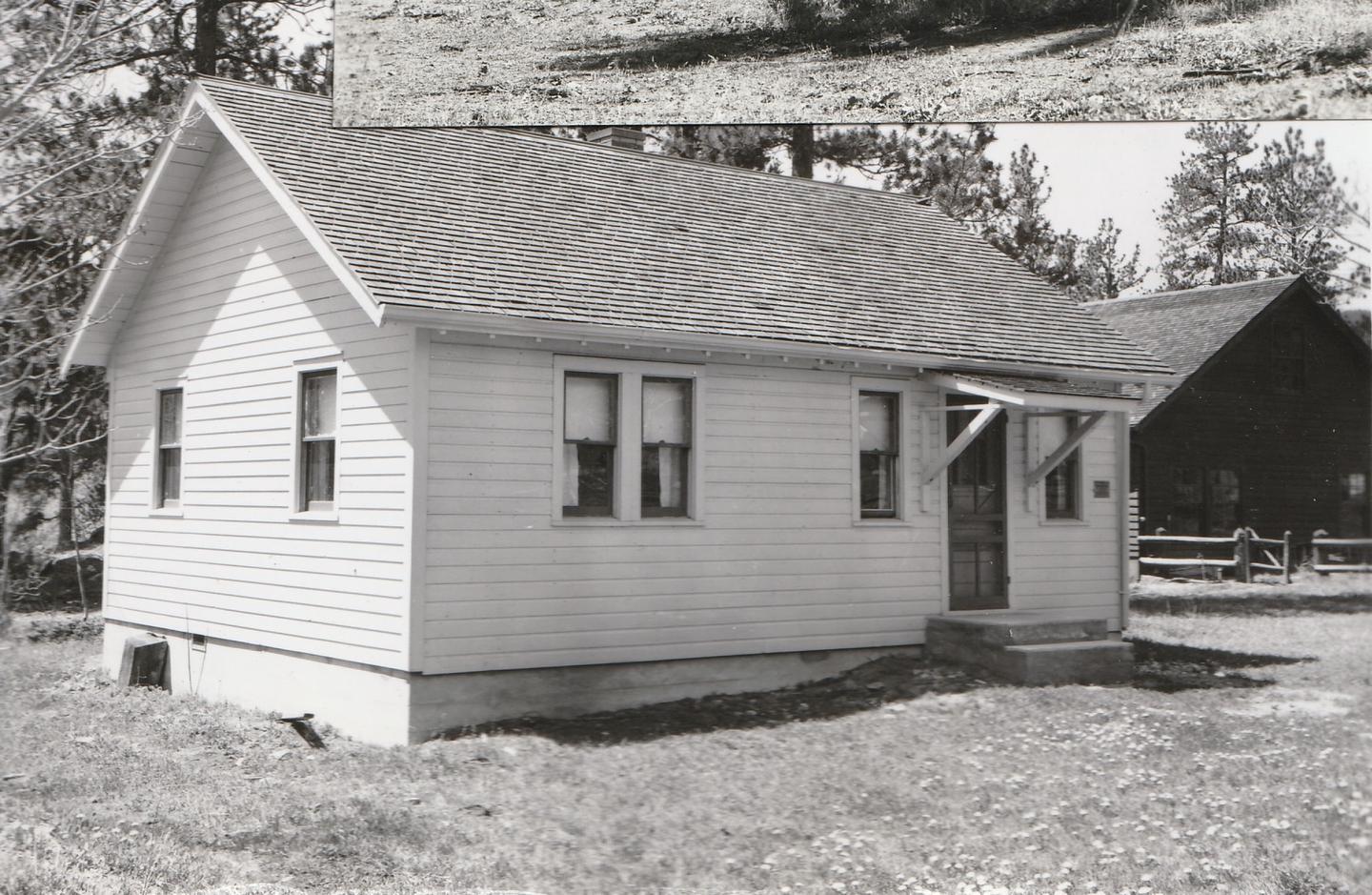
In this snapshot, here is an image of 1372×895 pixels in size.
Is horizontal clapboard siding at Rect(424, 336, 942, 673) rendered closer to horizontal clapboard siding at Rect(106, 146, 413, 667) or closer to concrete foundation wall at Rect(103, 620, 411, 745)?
horizontal clapboard siding at Rect(106, 146, 413, 667)

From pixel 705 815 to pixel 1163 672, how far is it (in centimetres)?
579

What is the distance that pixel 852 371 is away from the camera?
1152 cm

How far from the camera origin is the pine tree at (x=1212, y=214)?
689 centimetres

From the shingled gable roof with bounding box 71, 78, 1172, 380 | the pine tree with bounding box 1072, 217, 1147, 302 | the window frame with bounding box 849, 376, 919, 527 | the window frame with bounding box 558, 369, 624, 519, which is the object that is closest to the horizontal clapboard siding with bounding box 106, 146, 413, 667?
the shingled gable roof with bounding box 71, 78, 1172, 380

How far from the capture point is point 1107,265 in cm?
820

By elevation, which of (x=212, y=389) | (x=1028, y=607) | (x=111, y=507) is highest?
(x=212, y=389)

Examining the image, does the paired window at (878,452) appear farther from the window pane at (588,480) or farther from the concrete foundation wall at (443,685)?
the window pane at (588,480)

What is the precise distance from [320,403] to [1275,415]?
6988 millimetres

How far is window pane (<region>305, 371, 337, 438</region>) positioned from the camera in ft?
34.1

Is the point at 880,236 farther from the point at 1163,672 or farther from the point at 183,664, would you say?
the point at 183,664

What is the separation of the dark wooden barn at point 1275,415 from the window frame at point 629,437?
148 inches

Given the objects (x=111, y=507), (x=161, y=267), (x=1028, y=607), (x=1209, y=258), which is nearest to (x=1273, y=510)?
(x=1209, y=258)

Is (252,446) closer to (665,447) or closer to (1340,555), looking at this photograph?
(665,447)

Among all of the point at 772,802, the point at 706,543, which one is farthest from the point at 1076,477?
the point at 772,802
